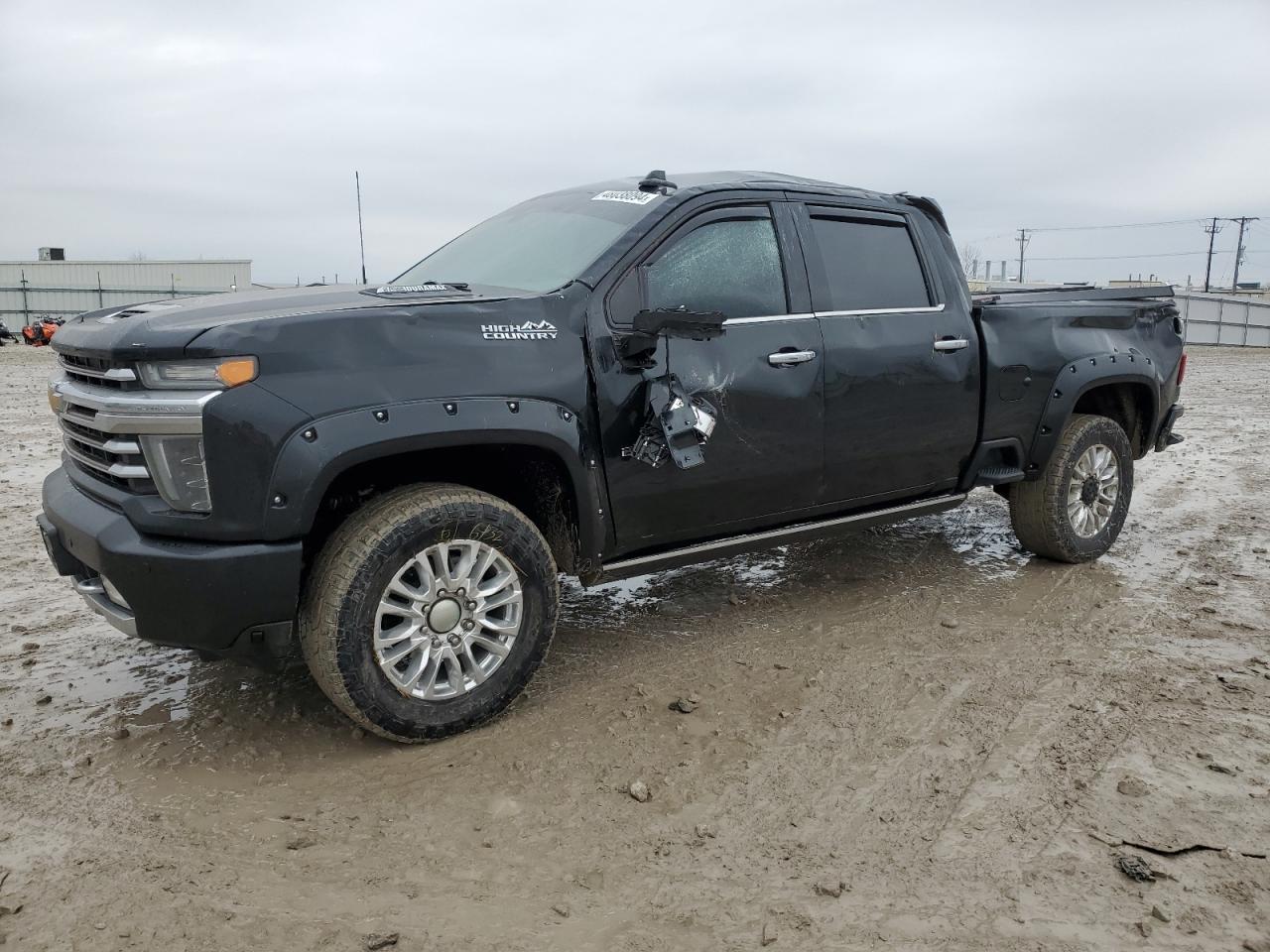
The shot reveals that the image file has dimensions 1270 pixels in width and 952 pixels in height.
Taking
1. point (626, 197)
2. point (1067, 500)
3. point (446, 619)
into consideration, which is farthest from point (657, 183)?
point (1067, 500)

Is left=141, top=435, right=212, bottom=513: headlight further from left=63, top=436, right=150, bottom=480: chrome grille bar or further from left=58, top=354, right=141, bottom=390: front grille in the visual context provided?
left=58, top=354, right=141, bottom=390: front grille

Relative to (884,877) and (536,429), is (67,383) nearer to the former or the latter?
(536,429)

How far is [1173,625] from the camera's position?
4.53m

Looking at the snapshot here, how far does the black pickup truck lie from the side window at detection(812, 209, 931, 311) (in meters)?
0.01

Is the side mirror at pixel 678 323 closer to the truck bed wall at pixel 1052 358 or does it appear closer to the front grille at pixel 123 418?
the front grille at pixel 123 418

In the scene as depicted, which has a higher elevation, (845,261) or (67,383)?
(845,261)

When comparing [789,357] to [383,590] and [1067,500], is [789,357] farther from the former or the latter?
[1067,500]

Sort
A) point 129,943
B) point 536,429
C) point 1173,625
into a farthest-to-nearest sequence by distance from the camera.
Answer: point 1173,625 < point 536,429 < point 129,943

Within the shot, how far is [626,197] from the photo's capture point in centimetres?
414

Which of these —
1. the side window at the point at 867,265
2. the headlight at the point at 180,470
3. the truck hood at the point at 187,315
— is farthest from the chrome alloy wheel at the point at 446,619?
the side window at the point at 867,265

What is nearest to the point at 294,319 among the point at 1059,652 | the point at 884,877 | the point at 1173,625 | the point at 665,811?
the point at 665,811

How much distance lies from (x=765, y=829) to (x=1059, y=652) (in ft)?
6.57

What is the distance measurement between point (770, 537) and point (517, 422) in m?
1.40

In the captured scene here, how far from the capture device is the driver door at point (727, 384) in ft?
12.1
